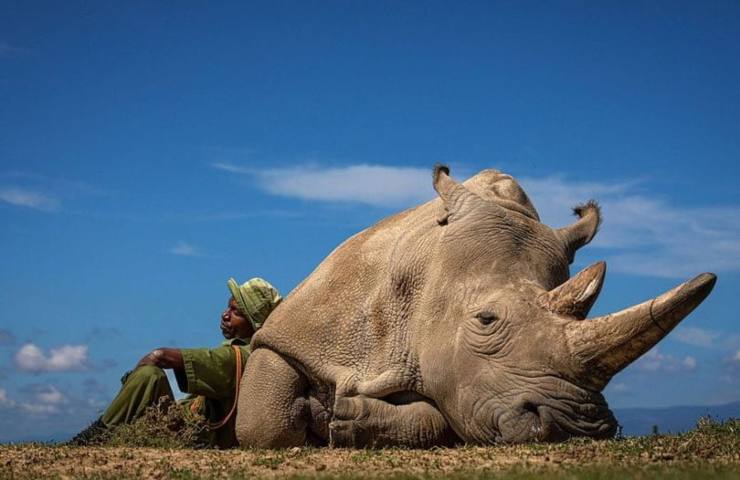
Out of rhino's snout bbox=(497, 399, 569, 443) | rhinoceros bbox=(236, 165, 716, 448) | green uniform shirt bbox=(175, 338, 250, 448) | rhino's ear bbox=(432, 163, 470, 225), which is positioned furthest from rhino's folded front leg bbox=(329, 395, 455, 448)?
green uniform shirt bbox=(175, 338, 250, 448)

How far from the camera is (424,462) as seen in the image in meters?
9.88

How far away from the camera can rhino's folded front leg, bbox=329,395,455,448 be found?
11.4 meters

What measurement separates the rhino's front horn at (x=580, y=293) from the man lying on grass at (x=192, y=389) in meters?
4.98

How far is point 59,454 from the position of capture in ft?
38.1

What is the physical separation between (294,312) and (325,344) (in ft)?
2.38

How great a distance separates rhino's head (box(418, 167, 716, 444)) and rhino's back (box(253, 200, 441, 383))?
1.89ft

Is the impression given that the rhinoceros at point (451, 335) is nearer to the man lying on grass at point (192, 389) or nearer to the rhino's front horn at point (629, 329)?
the rhino's front horn at point (629, 329)

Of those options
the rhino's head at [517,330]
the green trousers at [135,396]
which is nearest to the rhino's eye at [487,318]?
the rhino's head at [517,330]

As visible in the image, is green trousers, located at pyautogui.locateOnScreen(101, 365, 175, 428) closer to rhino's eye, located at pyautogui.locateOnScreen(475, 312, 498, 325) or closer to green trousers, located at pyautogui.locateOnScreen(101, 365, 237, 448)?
green trousers, located at pyautogui.locateOnScreen(101, 365, 237, 448)

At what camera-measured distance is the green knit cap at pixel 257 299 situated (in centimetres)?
1454

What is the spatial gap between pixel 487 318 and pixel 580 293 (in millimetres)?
980

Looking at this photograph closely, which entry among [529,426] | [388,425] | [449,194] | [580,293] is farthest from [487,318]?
[449,194]

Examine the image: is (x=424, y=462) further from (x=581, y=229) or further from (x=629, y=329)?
(x=581, y=229)

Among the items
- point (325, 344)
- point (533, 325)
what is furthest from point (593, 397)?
point (325, 344)
